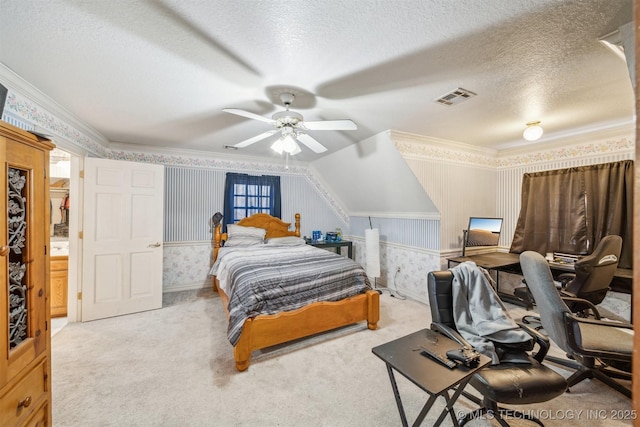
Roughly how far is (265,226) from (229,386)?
3001mm

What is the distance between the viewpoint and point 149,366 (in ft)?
7.36

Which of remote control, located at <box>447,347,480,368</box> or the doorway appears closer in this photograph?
remote control, located at <box>447,347,480,368</box>

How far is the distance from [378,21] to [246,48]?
820 mm

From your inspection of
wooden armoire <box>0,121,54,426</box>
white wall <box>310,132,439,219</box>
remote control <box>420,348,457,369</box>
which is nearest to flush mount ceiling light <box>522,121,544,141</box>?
white wall <box>310,132,439,219</box>

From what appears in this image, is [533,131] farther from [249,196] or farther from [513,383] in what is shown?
[249,196]

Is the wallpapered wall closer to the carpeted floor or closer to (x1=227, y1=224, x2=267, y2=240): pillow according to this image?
(x1=227, y1=224, x2=267, y2=240): pillow

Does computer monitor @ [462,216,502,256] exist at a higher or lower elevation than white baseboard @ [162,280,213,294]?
higher

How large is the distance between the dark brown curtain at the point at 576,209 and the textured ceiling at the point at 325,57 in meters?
0.72

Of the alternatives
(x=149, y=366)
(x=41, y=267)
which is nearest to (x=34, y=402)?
(x=41, y=267)

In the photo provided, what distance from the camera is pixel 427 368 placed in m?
1.35

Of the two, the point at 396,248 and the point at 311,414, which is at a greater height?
the point at 396,248

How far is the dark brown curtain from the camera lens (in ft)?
9.86

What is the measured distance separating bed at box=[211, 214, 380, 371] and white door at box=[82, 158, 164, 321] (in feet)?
3.19

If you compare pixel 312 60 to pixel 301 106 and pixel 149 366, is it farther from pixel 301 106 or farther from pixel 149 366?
pixel 149 366
